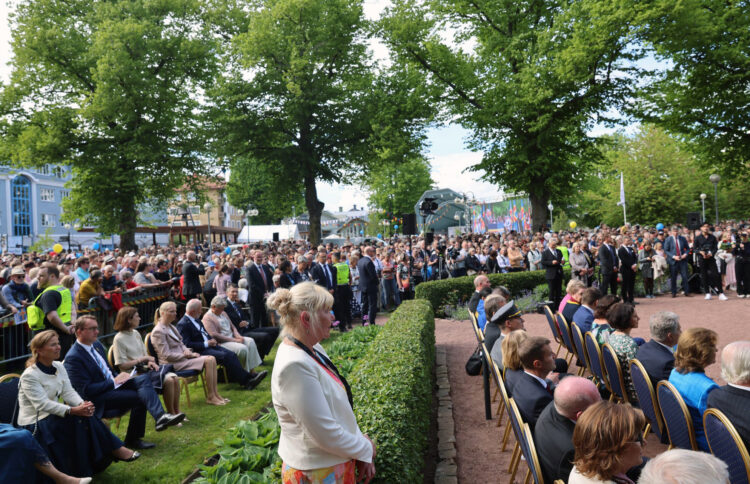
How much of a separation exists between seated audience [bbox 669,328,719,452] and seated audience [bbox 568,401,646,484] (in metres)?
1.56

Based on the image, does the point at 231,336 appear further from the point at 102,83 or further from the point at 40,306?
the point at 102,83

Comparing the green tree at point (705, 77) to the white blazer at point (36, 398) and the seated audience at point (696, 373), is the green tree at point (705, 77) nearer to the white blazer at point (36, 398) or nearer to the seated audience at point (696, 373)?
the seated audience at point (696, 373)

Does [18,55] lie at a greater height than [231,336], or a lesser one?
greater

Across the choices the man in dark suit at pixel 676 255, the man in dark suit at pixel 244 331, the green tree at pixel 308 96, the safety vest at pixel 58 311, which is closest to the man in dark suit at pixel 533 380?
the man in dark suit at pixel 244 331

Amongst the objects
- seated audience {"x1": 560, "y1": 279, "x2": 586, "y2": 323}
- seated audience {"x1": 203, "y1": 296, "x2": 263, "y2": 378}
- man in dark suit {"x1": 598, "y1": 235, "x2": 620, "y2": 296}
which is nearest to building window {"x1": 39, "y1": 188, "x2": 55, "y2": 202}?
seated audience {"x1": 203, "y1": 296, "x2": 263, "y2": 378}

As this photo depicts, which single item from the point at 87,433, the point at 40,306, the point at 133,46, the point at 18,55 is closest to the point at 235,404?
the point at 87,433

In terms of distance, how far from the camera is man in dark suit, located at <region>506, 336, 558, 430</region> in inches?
152

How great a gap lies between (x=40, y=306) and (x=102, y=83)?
17.9m

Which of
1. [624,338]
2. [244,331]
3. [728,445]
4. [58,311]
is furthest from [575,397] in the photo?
[58,311]

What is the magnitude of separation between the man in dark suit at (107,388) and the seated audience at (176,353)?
2.96 feet

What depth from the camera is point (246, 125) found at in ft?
81.5

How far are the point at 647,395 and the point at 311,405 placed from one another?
10.2 ft

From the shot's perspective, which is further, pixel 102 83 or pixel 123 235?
pixel 123 235

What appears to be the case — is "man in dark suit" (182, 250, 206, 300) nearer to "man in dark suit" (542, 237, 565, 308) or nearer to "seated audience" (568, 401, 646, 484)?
"man in dark suit" (542, 237, 565, 308)
